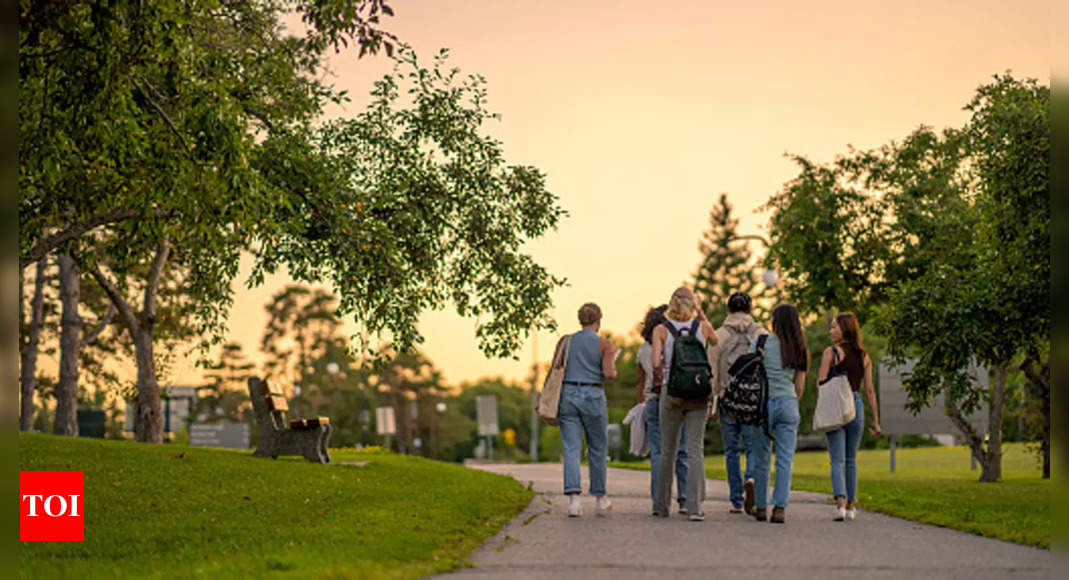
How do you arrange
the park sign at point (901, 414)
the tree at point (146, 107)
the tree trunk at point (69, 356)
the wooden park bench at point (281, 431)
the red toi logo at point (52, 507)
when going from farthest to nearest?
1. the tree trunk at point (69, 356)
2. the park sign at point (901, 414)
3. the wooden park bench at point (281, 431)
4. the tree at point (146, 107)
5. the red toi logo at point (52, 507)

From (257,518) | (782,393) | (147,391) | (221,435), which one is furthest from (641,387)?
(221,435)

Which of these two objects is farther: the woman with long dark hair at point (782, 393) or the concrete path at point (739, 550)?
the woman with long dark hair at point (782, 393)

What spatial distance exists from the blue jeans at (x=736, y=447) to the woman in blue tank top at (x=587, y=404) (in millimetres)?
1215

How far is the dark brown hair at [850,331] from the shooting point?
38.3 ft

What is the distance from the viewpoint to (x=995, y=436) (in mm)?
27281

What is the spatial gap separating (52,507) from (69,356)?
78.1 feet

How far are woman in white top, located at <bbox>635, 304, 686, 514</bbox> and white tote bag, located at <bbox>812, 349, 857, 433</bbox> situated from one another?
4.37 feet

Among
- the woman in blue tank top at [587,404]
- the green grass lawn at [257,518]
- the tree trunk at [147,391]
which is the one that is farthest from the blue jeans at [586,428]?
the tree trunk at [147,391]

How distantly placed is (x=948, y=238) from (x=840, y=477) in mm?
15970

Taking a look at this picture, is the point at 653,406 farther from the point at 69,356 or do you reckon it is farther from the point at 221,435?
the point at 221,435

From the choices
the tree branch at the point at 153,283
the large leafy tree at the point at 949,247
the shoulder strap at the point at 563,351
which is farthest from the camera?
the tree branch at the point at 153,283

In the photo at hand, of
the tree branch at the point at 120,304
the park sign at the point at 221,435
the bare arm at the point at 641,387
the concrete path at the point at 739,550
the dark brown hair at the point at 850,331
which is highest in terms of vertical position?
the tree branch at the point at 120,304

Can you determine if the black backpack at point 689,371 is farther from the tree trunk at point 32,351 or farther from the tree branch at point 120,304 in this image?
the tree trunk at point 32,351

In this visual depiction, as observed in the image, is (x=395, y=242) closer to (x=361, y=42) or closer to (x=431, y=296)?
(x=431, y=296)
